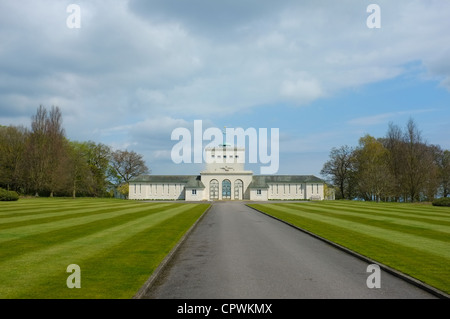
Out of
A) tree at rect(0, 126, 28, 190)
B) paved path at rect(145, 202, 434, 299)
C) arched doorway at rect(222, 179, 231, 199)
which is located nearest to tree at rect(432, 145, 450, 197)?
arched doorway at rect(222, 179, 231, 199)

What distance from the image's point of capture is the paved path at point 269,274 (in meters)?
8.11

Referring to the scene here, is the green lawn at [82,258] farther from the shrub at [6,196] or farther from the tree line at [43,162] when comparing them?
the tree line at [43,162]

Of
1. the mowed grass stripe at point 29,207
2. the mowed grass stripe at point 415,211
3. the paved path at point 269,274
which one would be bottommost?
the mowed grass stripe at point 415,211

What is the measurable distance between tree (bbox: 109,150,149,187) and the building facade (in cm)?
786

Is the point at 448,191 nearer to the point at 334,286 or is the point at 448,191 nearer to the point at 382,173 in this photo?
the point at 382,173

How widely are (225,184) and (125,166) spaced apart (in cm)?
3153

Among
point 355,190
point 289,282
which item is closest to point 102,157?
point 355,190

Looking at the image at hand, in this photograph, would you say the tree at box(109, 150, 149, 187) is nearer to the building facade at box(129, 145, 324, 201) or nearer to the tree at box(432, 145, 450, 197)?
the building facade at box(129, 145, 324, 201)

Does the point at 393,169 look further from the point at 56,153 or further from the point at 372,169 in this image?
the point at 56,153

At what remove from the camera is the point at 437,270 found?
1014 cm

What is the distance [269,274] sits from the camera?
9.80m

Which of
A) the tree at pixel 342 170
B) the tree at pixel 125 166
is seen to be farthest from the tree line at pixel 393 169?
the tree at pixel 125 166

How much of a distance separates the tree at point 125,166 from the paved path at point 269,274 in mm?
89020

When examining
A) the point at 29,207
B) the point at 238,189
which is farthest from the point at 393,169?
the point at 29,207
